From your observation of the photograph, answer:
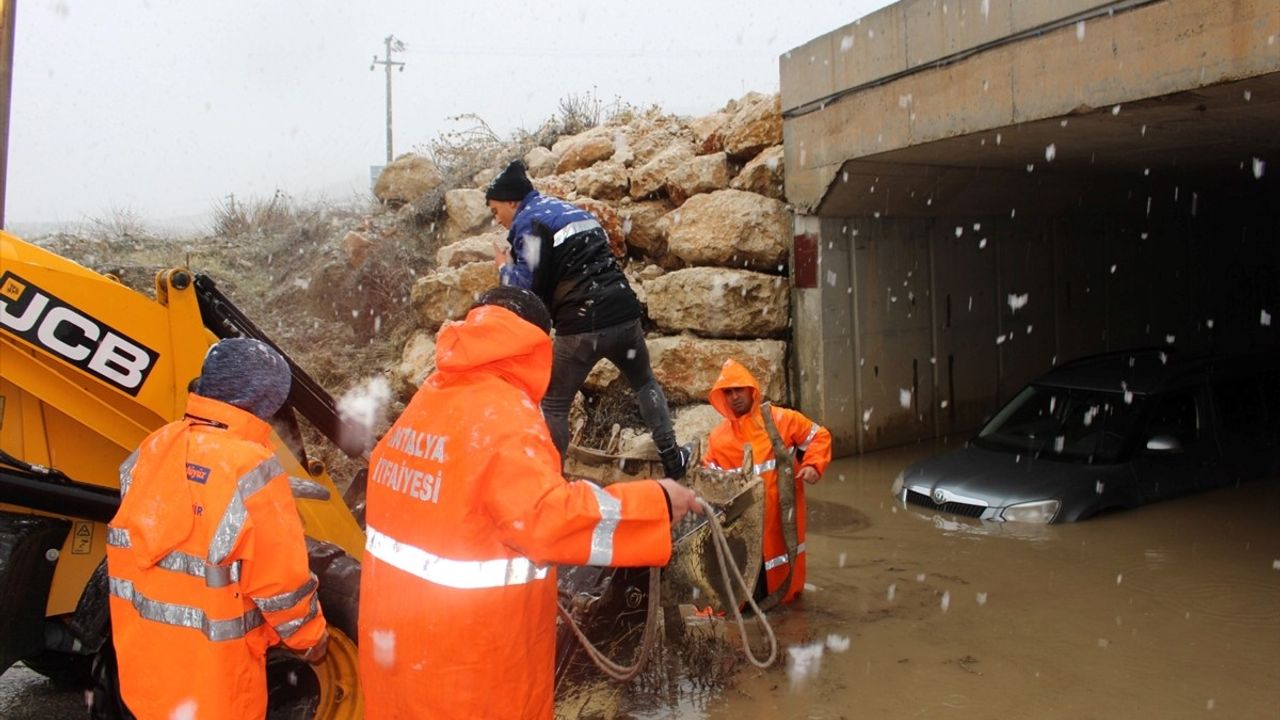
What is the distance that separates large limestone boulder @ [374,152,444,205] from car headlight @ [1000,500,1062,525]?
9.67m

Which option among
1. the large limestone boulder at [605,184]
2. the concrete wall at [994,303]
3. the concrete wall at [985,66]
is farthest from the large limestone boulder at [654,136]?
the concrete wall at [994,303]

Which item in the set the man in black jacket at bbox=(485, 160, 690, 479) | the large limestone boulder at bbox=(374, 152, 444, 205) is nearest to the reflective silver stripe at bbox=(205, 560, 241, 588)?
the man in black jacket at bbox=(485, 160, 690, 479)

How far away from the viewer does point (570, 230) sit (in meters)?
5.49

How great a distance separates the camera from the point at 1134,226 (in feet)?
44.7

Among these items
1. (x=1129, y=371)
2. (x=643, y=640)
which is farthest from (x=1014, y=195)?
(x=643, y=640)

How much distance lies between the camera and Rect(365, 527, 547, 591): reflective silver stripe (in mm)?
2562

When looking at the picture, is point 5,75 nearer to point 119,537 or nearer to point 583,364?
point 583,364

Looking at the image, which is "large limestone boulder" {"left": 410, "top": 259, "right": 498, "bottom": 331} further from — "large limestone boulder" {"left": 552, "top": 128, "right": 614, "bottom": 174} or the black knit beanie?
the black knit beanie

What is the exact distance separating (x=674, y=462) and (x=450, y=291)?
5.47 m

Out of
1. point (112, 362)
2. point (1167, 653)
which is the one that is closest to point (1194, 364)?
point (1167, 653)

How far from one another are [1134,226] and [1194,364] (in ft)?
20.7

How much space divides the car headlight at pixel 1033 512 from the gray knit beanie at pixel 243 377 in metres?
5.71

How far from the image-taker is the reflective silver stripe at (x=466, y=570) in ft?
8.41

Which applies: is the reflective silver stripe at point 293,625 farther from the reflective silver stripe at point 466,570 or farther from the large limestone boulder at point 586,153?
the large limestone boulder at point 586,153
